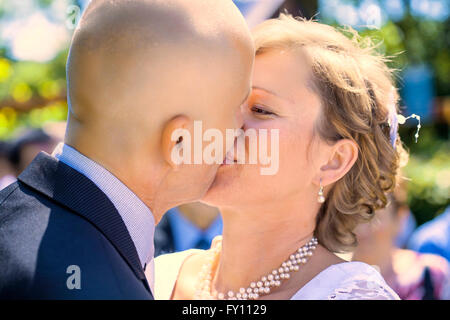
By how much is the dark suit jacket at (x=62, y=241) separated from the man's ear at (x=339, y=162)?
1.19 m

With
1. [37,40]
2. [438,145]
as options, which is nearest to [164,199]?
[37,40]

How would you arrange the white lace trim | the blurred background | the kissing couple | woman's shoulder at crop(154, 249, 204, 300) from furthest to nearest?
the blurred background → woman's shoulder at crop(154, 249, 204, 300) → the white lace trim → the kissing couple

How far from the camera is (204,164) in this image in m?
1.72

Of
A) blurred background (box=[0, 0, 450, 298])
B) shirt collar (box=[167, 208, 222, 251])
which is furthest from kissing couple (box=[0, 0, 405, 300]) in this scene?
shirt collar (box=[167, 208, 222, 251])

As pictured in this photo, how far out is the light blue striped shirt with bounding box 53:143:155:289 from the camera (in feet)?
4.63

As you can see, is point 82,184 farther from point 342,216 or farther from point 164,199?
point 342,216

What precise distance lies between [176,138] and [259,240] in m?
1.03

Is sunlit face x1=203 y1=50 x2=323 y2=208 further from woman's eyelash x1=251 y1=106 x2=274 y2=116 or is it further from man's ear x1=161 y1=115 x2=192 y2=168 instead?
man's ear x1=161 y1=115 x2=192 y2=168

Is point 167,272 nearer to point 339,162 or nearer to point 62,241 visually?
point 339,162

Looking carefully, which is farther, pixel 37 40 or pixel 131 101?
pixel 37 40

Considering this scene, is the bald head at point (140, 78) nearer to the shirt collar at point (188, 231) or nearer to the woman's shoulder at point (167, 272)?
the woman's shoulder at point (167, 272)

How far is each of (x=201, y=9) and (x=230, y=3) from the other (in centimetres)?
18

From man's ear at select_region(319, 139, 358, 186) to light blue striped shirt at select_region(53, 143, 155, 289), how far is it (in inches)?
41.2

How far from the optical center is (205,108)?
5.03ft
